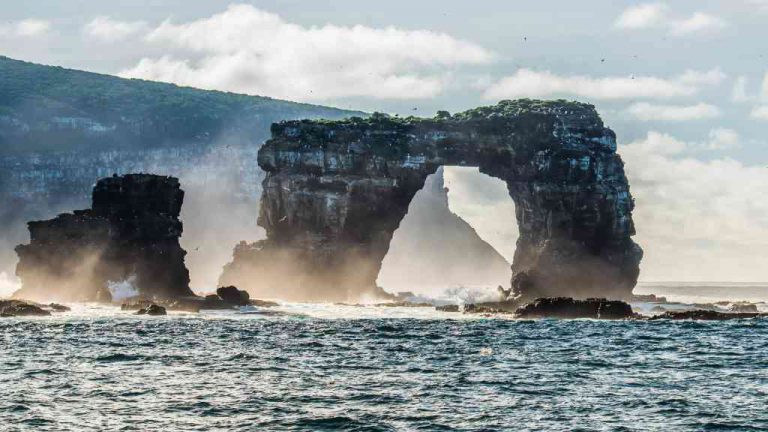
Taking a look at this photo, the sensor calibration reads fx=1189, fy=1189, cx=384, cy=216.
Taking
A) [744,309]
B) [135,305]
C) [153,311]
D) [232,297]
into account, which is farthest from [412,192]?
[153,311]

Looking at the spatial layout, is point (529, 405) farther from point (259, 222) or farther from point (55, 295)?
point (259, 222)

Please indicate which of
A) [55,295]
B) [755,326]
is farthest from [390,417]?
[55,295]

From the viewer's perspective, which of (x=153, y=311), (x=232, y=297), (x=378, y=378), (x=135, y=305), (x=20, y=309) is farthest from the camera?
(x=232, y=297)

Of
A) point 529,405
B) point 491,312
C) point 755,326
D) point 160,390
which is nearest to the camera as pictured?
point 529,405

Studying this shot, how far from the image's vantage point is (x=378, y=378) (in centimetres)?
5941

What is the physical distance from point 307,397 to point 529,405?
31.9ft

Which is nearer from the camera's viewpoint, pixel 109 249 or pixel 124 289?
pixel 109 249

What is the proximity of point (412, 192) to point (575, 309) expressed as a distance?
55.5 m

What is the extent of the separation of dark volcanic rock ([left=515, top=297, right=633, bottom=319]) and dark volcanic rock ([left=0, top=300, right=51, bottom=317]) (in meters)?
45.1

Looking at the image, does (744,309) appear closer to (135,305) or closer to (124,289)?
(135,305)

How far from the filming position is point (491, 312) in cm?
12494

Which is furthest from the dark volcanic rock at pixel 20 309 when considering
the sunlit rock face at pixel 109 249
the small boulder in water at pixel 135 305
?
the sunlit rock face at pixel 109 249

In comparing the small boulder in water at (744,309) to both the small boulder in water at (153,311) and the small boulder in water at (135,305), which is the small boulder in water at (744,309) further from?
the small boulder in water at (135,305)

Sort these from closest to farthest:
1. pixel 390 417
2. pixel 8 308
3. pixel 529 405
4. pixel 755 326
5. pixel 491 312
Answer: pixel 390 417 → pixel 529 405 → pixel 755 326 → pixel 8 308 → pixel 491 312
